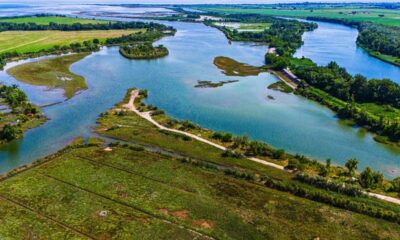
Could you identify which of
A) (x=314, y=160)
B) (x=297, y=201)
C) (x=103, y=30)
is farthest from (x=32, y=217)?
(x=103, y=30)

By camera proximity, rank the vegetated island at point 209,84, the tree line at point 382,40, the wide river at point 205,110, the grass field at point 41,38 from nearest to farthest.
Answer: the wide river at point 205,110 → the vegetated island at point 209,84 → the tree line at point 382,40 → the grass field at point 41,38

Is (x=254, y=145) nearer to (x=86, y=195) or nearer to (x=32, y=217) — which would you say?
(x=86, y=195)

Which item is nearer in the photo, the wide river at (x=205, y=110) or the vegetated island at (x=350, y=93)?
the wide river at (x=205, y=110)

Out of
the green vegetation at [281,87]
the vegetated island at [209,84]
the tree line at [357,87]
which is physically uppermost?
the tree line at [357,87]

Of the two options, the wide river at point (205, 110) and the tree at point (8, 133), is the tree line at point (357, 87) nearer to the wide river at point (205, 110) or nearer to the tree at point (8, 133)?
the wide river at point (205, 110)

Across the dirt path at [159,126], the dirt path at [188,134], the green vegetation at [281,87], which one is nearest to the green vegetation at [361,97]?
the green vegetation at [281,87]
